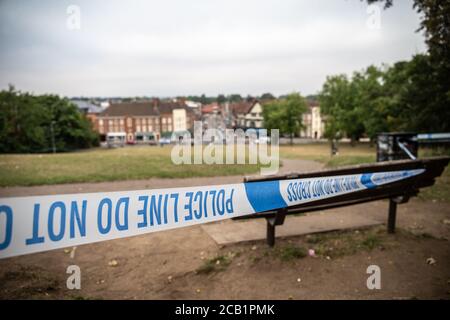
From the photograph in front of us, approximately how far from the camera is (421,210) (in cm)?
689

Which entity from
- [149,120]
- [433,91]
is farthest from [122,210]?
[149,120]

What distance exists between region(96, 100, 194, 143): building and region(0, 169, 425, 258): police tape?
246 feet

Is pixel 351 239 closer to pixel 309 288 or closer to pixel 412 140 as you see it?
pixel 309 288

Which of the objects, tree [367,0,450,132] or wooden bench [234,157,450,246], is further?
tree [367,0,450,132]

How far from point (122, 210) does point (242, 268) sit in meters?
1.99

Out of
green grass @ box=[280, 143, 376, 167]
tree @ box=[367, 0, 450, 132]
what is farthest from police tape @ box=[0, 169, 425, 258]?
tree @ box=[367, 0, 450, 132]

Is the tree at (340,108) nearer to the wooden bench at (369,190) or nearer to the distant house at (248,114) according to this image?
the distant house at (248,114)

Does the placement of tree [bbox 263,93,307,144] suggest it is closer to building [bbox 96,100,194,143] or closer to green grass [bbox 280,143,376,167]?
green grass [bbox 280,143,376,167]

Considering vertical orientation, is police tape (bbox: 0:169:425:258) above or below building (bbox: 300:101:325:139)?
below

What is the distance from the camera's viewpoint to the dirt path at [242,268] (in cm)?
344

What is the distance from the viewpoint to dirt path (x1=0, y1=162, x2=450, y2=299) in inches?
135

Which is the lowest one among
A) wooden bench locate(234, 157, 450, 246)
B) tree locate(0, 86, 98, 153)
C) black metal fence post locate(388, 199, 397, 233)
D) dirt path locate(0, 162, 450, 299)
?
dirt path locate(0, 162, 450, 299)

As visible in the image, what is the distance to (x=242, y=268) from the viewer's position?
4.00m

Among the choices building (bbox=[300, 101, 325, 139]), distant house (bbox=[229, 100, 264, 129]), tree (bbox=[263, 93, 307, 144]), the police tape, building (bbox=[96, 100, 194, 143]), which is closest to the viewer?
the police tape
